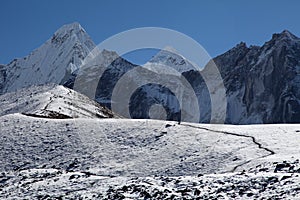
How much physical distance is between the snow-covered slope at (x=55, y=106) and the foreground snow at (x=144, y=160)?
7.05 metres

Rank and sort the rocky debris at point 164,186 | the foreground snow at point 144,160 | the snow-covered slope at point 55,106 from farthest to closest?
the snow-covered slope at point 55,106, the foreground snow at point 144,160, the rocky debris at point 164,186

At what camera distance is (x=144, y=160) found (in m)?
27.6

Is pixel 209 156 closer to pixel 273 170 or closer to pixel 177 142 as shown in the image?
pixel 177 142

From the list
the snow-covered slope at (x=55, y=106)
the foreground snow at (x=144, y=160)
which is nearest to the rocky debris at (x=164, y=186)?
the foreground snow at (x=144, y=160)

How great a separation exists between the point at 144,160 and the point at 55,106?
19.2 m

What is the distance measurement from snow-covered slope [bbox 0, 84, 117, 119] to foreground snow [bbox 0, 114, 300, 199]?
23.1ft

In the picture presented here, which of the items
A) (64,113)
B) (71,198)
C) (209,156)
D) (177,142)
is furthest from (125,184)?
(64,113)

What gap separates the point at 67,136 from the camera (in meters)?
32.3

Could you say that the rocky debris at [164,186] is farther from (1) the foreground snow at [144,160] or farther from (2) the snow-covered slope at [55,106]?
(2) the snow-covered slope at [55,106]

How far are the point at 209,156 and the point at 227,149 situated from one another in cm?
138

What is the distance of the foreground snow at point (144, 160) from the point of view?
66.7ft

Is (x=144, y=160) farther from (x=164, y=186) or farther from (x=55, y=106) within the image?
(x=55, y=106)

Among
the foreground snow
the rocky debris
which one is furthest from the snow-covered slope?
the rocky debris

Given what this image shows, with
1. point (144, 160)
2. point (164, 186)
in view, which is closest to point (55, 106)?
point (144, 160)
